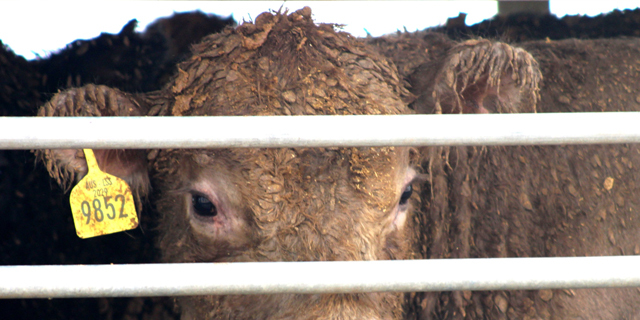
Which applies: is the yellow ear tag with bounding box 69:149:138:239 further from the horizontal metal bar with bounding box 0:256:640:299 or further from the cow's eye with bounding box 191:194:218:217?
the horizontal metal bar with bounding box 0:256:640:299

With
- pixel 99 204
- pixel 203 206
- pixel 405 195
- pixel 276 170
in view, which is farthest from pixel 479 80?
pixel 99 204

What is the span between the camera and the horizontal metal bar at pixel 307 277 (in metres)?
1.14

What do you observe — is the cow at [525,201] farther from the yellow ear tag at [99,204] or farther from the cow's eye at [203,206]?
the yellow ear tag at [99,204]

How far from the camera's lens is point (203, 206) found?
2027 mm

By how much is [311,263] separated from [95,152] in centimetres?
119

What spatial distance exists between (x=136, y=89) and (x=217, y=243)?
1454 millimetres

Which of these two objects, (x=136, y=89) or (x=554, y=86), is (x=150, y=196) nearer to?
(x=136, y=89)

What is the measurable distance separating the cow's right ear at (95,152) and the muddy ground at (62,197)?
0.46 meters

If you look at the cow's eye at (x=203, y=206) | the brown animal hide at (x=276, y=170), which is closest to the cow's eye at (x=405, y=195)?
the brown animal hide at (x=276, y=170)

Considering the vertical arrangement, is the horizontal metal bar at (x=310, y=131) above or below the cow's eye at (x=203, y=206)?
above

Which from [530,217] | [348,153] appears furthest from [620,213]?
[348,153]

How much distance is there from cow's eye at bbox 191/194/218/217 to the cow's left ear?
945 millimetres

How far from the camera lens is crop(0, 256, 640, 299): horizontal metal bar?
3.73 feet

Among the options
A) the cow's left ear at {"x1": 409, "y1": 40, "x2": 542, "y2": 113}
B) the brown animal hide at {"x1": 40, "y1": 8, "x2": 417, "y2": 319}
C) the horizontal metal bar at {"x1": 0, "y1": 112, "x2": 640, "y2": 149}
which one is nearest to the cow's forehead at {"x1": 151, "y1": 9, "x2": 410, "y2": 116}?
the brown animal hide at {"x1": 40, "y1": 8, "x2": 417, "y2": 319}
